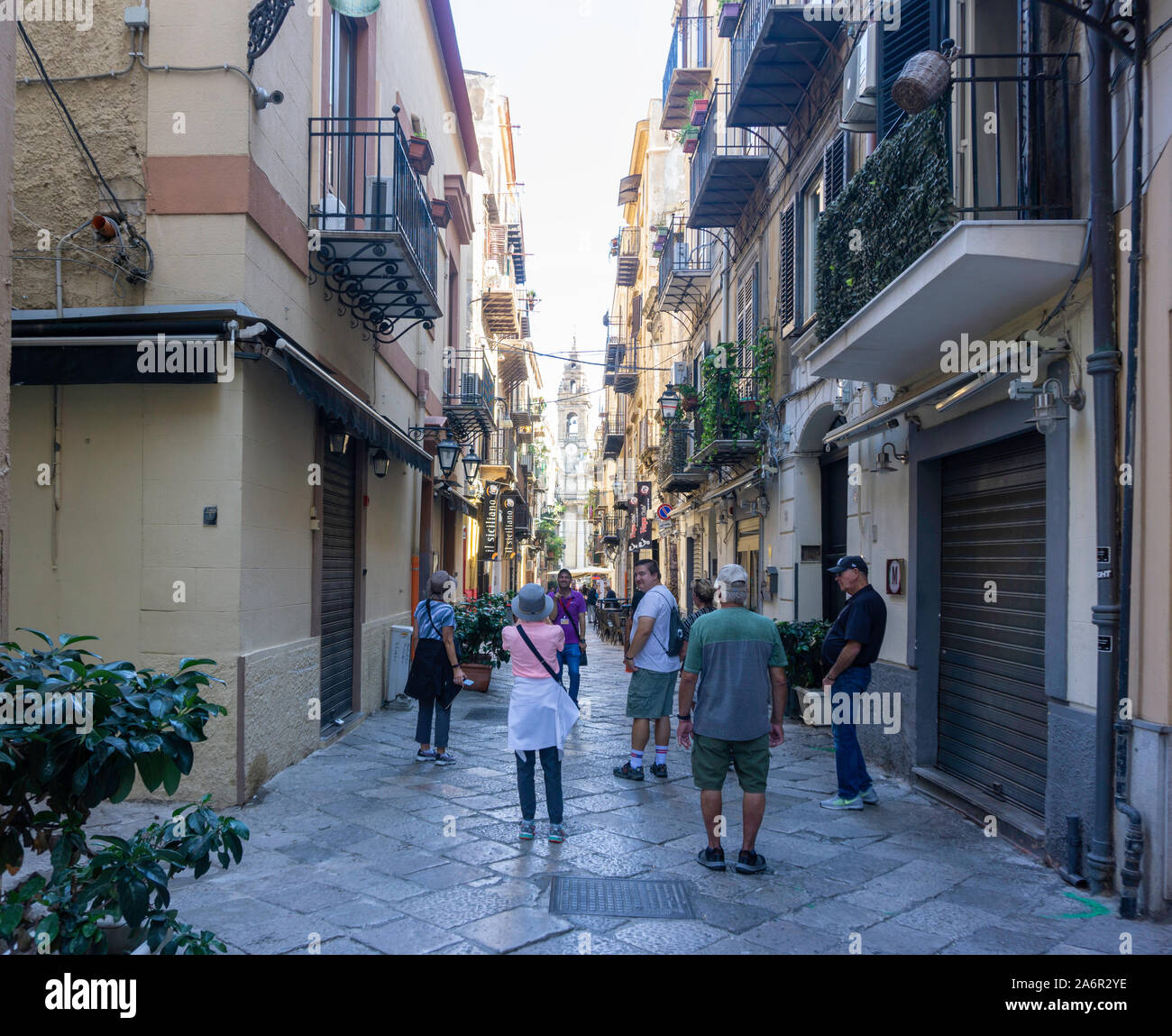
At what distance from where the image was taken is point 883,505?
8984mm

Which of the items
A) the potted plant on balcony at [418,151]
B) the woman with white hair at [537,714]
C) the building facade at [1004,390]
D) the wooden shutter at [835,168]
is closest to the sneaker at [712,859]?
the woman with white hair at [537,714]

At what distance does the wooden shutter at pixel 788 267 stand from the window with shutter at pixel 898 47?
4134 mm

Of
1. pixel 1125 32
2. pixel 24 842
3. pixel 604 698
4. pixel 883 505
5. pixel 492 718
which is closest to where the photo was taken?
pixel 24 842

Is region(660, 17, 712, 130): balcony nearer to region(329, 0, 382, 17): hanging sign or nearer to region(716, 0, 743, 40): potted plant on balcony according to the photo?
region(716, 0, 743, 40): potted plant on balcony

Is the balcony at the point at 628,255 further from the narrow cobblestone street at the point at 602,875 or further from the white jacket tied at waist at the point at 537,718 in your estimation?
the white jacket tied at waist at the point at 537,718

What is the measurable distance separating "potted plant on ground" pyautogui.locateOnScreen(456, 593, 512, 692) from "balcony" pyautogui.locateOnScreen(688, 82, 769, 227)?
23.2 ft

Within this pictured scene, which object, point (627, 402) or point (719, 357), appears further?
point (627, 402)

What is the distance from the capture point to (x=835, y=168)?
10.6 metres

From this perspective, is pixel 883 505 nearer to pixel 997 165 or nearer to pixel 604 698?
pixel 997 165

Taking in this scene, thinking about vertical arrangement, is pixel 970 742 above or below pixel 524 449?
below

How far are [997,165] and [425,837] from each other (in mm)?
5525

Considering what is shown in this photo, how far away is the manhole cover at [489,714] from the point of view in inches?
457
